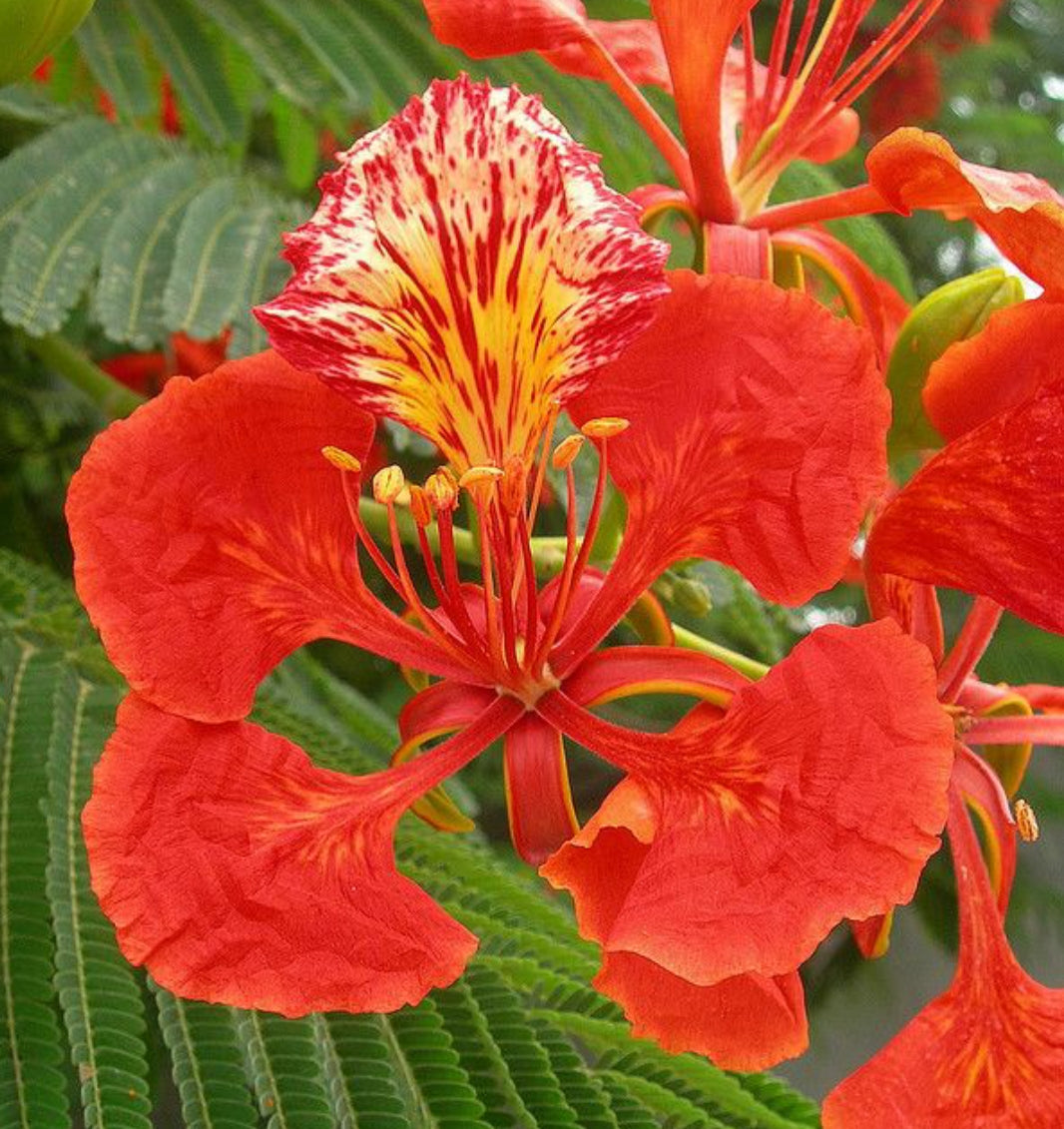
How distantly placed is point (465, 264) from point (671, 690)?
276mm

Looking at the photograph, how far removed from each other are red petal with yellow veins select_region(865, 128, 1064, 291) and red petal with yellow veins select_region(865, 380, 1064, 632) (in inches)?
2.9

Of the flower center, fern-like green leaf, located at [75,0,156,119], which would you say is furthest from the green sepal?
fern-like green leaf, located at [75,0,156,119]

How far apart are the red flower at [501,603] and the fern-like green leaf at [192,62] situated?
0.76 meters

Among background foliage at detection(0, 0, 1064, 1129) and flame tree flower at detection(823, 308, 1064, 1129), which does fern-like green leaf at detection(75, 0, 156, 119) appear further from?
flame tree flower at detection(823, 308, 1064, 1129)

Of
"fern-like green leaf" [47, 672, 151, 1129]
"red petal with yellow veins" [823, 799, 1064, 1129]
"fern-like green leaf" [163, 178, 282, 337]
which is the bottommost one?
"fern-like green leaf" [47, 672, 151, 1129]

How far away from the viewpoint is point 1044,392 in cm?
90

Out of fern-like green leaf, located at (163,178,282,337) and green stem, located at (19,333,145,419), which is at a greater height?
fern-like green leaf, located at (163,178,282,337)

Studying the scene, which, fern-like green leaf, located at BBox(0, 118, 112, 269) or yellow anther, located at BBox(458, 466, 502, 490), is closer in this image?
yellow anther, located at BBox(458, 466, 502, 490)

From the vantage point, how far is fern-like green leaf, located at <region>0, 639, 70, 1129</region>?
955mm

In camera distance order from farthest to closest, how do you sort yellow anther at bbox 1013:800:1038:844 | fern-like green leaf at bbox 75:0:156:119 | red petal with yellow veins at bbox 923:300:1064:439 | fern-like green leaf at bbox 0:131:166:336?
fern-like green leaf at bbox 75:0:156:119, fern-like green leaf at bbox 0:131:166:336, yellow anther at bbox 1013:800:1038:844, red petal with yellow veins at bbox 923:300:1064:439

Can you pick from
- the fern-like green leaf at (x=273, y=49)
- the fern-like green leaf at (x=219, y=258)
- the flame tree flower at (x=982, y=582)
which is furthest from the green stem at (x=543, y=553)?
the fern-like green leaf at (x=273, y=49)

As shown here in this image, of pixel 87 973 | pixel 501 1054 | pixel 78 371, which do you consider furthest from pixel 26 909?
pixel 78 371

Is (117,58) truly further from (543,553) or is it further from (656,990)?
(656,990)

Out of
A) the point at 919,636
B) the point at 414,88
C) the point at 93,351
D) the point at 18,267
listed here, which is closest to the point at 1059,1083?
the point at 919,636
